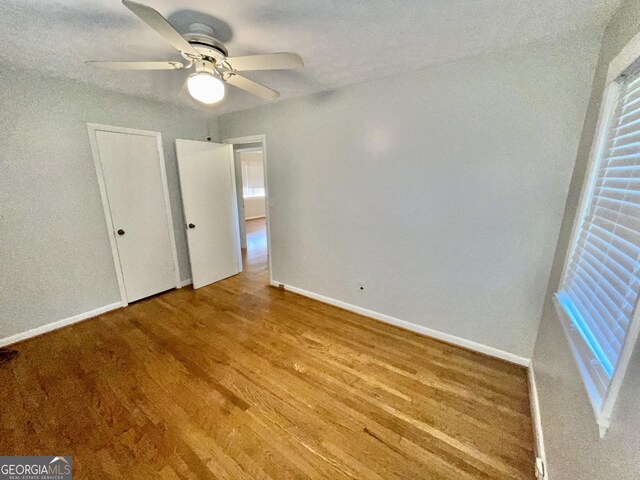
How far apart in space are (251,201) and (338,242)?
259 inches

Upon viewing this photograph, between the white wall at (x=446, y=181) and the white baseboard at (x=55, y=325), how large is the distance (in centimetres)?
243

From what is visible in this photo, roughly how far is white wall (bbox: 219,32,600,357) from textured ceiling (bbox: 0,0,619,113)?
25 centimetres

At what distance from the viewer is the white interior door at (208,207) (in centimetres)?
318

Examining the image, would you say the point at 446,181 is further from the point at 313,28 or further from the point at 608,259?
the point at 313,28

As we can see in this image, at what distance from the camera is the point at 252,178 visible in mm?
8562

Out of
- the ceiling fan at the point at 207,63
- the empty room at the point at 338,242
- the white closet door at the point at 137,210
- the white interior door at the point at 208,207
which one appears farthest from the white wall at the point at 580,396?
the white closet door at the point at 137,210

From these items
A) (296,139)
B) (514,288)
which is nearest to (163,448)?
(514,288)

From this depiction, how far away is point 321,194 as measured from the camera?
2.78m

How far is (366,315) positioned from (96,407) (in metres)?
2.29

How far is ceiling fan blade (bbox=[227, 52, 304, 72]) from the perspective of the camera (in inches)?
53.4

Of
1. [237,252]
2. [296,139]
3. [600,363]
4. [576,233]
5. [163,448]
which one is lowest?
[163,448]

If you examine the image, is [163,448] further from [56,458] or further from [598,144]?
[598,144]

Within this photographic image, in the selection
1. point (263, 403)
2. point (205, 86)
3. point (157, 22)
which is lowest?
point (263, 403)

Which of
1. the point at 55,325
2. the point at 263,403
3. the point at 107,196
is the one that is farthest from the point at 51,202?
the point at 263,403
